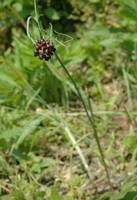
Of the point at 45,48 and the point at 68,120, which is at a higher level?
the point at 45,48

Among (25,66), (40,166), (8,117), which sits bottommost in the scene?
(40,166)

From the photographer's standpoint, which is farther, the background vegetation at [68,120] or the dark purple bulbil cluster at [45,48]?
the background vegetation at [68,120]

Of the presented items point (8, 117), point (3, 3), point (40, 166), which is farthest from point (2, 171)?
point (3, 3)

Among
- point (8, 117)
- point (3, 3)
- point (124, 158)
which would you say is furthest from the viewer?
point (3, 3)

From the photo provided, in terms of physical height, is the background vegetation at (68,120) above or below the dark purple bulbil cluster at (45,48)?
below

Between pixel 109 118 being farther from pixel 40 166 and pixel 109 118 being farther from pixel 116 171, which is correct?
pixel 40 166

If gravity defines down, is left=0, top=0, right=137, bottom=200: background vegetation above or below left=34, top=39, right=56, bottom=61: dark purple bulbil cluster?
below

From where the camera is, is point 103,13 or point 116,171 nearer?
point 116,171

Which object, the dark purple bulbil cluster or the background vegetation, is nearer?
the dark purple bulbil cluster
